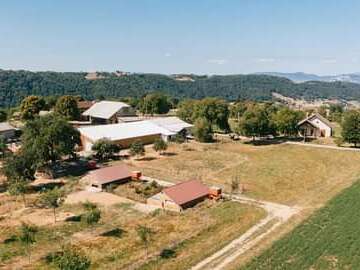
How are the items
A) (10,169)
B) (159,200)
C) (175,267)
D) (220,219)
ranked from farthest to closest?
(10,169) < (159,200) < (220,219) < (175,267)

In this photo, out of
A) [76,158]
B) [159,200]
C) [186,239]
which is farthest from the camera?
[76,158]

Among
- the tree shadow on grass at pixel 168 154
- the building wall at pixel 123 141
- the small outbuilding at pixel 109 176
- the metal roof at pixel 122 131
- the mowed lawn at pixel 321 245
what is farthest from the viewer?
the metal roof at pixel 122 131

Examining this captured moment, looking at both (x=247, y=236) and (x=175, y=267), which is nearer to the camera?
(x=175, y=267)

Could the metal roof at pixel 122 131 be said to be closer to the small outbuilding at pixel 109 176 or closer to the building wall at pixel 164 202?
the small outbuilding at pixel 109 176

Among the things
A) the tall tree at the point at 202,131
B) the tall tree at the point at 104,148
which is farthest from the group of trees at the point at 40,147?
the tall tree at the point at 202,131

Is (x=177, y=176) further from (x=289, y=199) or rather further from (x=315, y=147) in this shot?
(x=315, y=147)

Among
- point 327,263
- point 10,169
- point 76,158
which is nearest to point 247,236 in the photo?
point 327,263
